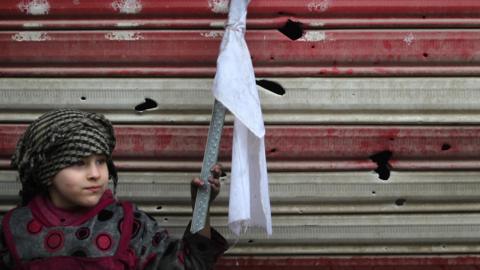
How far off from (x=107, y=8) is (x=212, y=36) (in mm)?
538

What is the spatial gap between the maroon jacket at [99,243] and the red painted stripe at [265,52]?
2.62 feet

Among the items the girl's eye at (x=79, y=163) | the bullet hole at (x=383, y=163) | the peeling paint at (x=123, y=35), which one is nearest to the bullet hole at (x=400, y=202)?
the bullet hole at (x=383, y=163)

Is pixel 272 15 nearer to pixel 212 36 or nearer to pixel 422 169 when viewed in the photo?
pixel 212 36

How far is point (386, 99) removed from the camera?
10.7 ft

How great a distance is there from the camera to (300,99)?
10.7ft

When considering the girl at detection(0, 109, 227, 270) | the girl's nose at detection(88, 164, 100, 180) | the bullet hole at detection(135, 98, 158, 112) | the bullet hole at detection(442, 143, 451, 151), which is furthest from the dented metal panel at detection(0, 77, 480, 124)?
the girl's nose at detection(88, 164, 100, 180)

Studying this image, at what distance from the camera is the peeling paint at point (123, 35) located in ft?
10.6

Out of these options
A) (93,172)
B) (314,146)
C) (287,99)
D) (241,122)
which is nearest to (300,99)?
(287,99)

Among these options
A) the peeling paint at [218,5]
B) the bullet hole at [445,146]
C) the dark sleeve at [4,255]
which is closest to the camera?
the dark sleeve at [4,255]

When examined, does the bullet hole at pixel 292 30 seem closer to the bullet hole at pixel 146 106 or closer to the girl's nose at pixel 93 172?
the bullet hole at pixel 146 106

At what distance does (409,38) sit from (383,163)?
0.65 m

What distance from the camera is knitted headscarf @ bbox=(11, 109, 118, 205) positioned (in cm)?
251

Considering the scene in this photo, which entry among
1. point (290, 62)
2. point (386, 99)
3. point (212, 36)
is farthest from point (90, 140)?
point (386, 99)

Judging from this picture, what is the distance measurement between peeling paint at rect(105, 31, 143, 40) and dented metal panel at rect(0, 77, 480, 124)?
208mm
